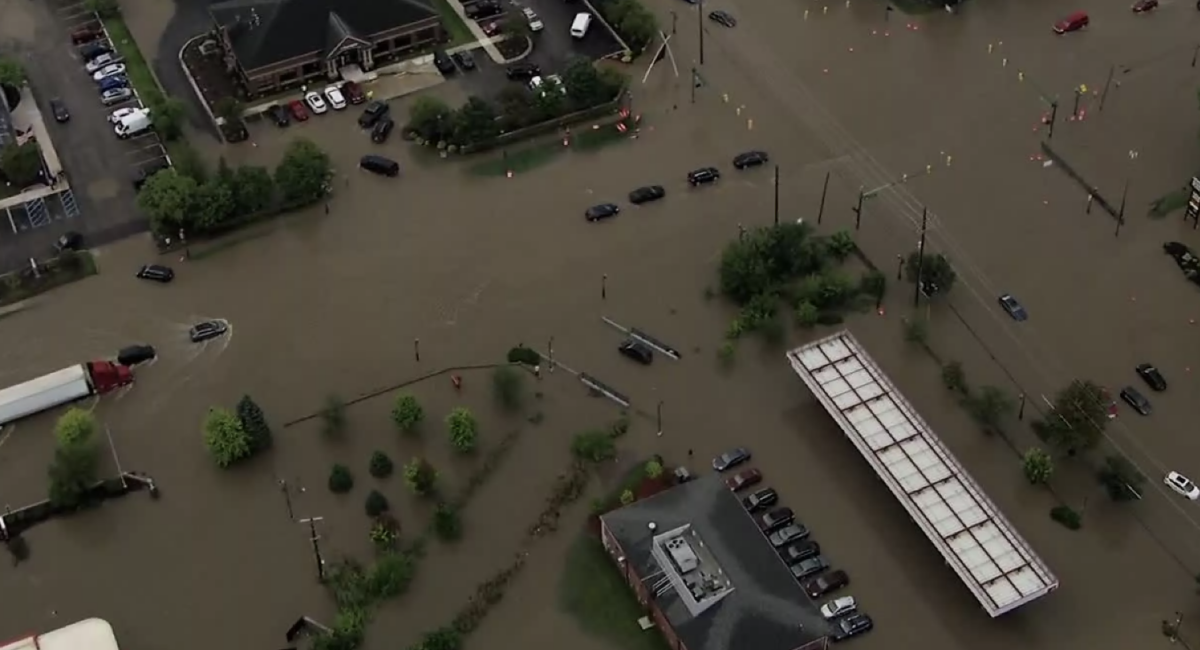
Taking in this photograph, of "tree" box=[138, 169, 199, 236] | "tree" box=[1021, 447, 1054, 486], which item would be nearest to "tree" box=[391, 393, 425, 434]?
"tree" box=[138, 169, 199, 236]

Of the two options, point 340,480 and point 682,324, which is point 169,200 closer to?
point 340,480

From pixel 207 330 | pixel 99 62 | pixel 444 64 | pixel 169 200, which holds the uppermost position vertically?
pixel 99 62

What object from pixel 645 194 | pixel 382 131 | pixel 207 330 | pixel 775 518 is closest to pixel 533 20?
pixel 382 131

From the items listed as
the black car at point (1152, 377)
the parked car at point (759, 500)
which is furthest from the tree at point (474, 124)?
the black car at point (1152, 377)

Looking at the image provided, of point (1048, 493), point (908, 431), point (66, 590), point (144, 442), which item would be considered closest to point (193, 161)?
point (144, 442)

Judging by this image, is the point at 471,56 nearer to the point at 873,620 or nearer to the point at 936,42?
the point at 936,42

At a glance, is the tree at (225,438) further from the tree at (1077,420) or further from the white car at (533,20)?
the tree at (1077,420)

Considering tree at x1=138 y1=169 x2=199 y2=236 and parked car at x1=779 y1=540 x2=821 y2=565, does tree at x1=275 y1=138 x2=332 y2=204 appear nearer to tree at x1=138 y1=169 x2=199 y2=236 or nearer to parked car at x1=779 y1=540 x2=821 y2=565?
tree at x1=138 y1=169 x2=199 y2=236
